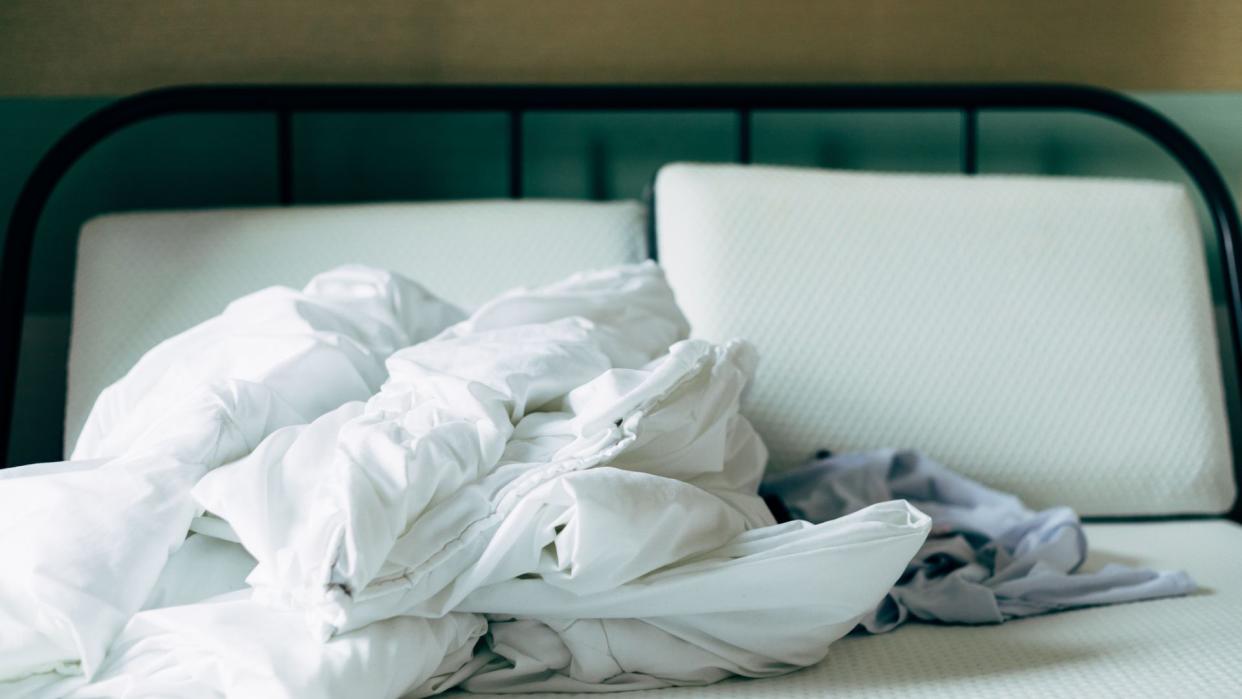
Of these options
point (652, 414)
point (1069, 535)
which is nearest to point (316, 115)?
point (652, 414)

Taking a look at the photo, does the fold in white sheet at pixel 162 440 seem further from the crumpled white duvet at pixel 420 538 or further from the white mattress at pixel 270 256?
the white mattress at pixel 270 256

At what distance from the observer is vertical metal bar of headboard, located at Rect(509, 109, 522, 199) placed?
164 centimetres

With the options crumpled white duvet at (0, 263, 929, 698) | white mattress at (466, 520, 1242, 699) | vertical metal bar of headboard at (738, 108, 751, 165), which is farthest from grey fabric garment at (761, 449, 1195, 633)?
vertical metal bar of headboard at (738, 108, 751, 165)

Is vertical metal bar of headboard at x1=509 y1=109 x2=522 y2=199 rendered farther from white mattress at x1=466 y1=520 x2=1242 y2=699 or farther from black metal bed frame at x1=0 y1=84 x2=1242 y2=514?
white mattress at x1=466 y1=520 x2=1242 y2=699

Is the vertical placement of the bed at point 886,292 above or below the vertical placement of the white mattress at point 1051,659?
above

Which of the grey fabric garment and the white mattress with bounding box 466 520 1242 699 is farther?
the grey fabric garment

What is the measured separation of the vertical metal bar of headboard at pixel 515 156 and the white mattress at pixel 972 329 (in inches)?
12.8

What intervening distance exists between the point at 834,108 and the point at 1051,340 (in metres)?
0.50

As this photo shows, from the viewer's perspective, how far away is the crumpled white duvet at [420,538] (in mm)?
676

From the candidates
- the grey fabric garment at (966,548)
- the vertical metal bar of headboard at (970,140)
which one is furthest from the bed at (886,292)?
the vertical metal bar of headboard at (970,140)

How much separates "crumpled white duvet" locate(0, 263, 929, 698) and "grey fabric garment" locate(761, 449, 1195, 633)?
0.62 feet

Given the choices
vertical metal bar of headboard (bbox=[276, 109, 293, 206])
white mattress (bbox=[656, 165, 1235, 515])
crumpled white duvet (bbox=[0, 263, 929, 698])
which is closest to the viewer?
crumpled white duvet (bbox=[0, 263, 929, 698])

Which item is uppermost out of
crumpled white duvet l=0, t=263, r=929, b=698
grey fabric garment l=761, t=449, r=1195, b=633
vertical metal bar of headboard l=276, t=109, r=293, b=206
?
vertical metal bar of headboard l=276, t=109, r=293, b=206

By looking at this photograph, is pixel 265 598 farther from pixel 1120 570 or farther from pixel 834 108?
pixel 834 108
